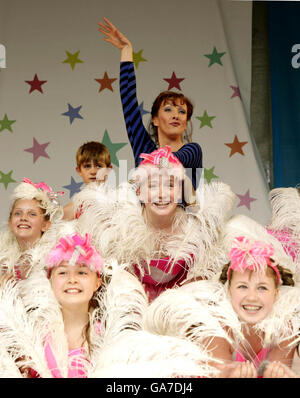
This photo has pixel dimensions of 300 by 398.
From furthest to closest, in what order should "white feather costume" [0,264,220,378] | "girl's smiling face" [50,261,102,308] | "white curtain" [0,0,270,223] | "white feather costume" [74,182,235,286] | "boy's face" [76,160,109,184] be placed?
"white curtain" [0,0,270,223] < "boy's face" [76,160,109,184] < "white feather costume" [74,182,235,286] < "girl's smiling face" [50,261,102,308] < "white feather costume" [0,264,220,378]

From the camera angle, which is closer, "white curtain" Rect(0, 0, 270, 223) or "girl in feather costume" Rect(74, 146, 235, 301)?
"girl in feather costume" Rect(74, 146, 235, 301)

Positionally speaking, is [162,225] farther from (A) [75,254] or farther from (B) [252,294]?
(B) [252,294]

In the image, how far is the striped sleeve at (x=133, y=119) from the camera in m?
2.71

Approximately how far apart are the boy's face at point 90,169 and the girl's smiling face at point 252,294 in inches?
57.9

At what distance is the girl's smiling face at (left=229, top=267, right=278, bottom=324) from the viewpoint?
5.60 feet

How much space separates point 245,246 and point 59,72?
2.31 m

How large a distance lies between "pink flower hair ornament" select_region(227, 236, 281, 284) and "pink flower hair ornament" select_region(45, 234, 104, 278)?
17.6 inches

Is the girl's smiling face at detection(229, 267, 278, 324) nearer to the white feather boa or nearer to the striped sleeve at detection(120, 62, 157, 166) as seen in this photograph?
the white feather boa

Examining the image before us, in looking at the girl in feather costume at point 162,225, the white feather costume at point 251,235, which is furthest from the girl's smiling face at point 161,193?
the white feather costume at point 251,235

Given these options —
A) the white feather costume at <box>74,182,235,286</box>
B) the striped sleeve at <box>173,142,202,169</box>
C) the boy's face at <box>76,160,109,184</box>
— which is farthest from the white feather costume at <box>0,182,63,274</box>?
the striped sleeve at <box>173,142,202,169</box>

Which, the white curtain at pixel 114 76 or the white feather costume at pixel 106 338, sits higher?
→ the white curtain at pixel 114 76

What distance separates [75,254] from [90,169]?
1244 mm

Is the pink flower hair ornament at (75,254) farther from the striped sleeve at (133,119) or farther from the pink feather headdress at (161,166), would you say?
the striped sleeve at (133,119)

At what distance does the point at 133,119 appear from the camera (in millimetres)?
2725
